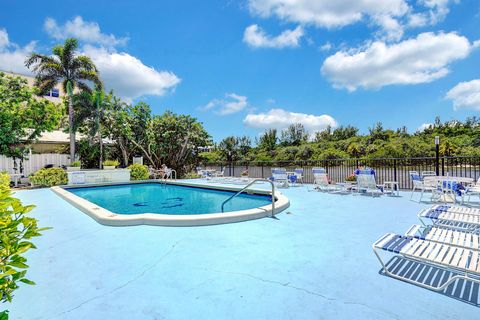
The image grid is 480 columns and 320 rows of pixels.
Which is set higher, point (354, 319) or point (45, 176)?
point (45, 176)

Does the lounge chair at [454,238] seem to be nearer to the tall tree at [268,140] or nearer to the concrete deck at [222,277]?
the concrete deck at [222,277]

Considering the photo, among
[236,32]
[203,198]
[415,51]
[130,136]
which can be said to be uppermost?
[236,32]

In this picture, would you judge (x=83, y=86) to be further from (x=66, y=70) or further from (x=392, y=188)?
(x=392, y=188)

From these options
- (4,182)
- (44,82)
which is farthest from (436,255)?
(44,82)

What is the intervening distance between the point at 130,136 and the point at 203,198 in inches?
447

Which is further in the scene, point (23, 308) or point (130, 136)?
point (130, 136)

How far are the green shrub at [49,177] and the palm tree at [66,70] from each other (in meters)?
2.77

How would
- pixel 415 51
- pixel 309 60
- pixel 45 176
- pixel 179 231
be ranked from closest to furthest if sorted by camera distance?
1. pixel 179 231
2. pixel 415 51
3. pixel 45 176
4. pixel 309 60

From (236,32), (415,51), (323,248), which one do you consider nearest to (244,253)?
(323,248)

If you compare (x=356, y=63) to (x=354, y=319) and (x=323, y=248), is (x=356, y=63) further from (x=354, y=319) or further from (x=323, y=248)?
(x=354, y=319)

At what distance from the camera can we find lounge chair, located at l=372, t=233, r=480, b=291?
2.50 metres

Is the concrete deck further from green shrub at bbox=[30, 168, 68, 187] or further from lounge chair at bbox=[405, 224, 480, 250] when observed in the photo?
green shrub at bbox=[30, 168, 68, 187]

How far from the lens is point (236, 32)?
12797mm

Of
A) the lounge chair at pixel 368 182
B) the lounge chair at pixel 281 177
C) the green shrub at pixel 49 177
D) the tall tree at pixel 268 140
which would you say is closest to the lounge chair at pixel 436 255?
the lounge chair at pixel 368 182
